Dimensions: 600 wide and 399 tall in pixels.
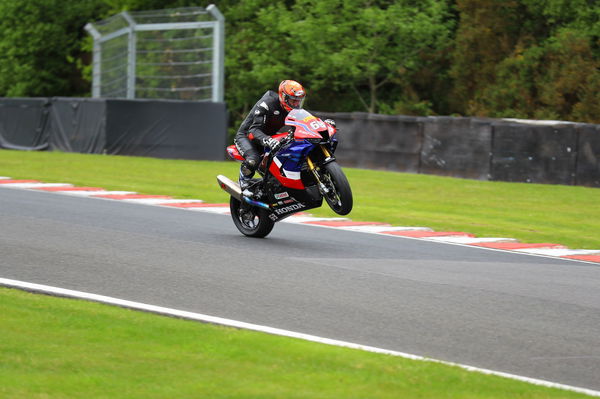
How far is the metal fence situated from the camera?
89.4ft

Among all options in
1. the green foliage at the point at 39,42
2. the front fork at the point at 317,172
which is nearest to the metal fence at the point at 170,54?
the front fork at the point at 317,172

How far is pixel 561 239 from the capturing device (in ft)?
43.5

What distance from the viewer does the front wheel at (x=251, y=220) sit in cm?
1164

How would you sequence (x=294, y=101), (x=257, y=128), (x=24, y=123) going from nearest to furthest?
1. (x=294, y=101)
2. (x=257, y=128)
3. (x=24, y=123)

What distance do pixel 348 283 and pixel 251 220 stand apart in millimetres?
3406

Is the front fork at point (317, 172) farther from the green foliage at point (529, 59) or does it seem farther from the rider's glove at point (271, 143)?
the green foliage at point (529, 59)

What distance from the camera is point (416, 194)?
65.6 feet

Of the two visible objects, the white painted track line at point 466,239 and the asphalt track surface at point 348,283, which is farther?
the white painted track line at point 466,239

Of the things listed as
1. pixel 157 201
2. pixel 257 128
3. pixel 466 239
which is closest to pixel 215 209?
pixel 157 201

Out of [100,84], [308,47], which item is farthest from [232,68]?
[100,84]

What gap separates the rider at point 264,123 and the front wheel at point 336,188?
2.46ft

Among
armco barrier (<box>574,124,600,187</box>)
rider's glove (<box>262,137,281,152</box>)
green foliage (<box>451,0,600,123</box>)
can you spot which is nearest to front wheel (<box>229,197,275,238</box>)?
rider's glove (<box>262,137,281,152</box>)

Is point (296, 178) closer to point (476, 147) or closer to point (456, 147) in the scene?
point (476, 147)

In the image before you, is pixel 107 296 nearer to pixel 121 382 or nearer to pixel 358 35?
pixel 121 382
